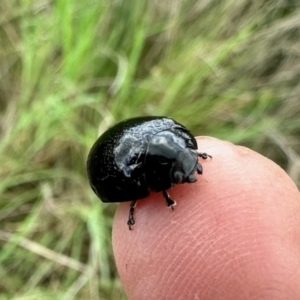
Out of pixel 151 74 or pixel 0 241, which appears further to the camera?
pixel 151 74

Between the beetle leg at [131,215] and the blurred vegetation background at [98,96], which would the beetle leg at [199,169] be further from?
the blurred vegetation background at [98,96]

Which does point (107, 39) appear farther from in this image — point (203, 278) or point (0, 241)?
point (203, 278)

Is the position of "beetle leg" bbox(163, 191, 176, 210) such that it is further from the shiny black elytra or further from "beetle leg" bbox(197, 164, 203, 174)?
"beetle leg" bbox(197, 164, 203, 174)

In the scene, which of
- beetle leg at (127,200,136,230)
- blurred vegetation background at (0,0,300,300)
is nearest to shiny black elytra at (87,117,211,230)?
beetle leg at (127,200,136,230)

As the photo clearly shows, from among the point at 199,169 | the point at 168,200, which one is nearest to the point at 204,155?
the point at 199,169

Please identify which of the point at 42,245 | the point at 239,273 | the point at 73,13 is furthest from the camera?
the point at 73,13

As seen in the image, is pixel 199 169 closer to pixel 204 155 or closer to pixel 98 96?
pixel 204 155

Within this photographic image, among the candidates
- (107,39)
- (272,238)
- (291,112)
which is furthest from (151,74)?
(272,238)
